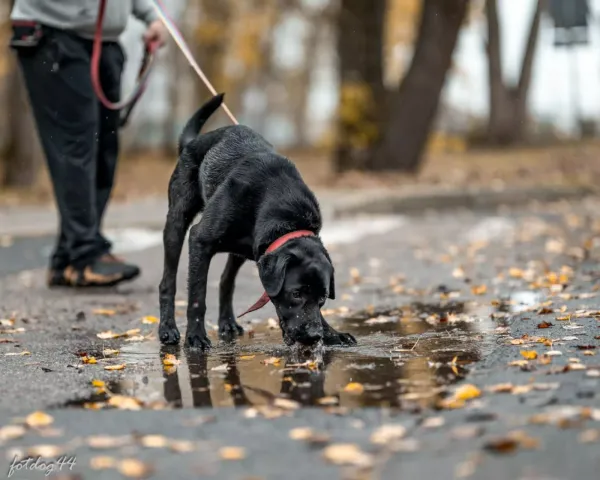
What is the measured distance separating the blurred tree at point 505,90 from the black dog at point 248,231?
24.2 metres

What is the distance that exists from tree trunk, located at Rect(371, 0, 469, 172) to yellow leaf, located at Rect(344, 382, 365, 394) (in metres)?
16.4

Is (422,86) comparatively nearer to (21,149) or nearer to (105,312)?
(21,149)

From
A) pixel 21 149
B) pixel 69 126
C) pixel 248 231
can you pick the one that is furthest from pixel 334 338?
pixel 21 149

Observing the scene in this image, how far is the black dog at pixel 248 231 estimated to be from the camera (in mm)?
5707

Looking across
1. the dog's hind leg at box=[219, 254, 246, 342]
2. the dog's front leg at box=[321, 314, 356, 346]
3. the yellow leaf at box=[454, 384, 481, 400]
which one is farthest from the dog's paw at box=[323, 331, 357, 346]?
the yellow leaf at box=[454, 384, 481, 400]

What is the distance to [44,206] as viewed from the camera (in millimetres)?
17391

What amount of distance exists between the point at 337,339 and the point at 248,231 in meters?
0.73

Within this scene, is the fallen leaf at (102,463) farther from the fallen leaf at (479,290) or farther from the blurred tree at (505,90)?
the blurred tree at (505,90)

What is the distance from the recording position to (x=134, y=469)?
12.1 ft

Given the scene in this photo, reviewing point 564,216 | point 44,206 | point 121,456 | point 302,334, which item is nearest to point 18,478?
point 121,456

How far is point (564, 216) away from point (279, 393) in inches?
→ 430

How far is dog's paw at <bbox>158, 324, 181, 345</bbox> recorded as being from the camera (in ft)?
20.8

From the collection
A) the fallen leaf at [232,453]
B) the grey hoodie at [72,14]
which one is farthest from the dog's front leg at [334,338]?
the grey hoodie at [72,14]

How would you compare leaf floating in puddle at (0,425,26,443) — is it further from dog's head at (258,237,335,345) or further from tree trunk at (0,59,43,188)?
tree trunk at (0,59,43,188)
